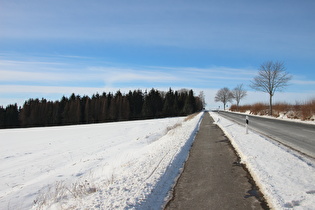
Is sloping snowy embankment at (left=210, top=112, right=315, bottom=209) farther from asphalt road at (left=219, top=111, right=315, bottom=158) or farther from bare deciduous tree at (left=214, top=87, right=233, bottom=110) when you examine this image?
bare deciduous tree at (left=214, top=87, right=233, bottom=110)

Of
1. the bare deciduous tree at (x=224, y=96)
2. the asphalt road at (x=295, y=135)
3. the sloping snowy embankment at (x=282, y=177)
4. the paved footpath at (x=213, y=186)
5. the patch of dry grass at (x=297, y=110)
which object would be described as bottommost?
the paved footpath at (x=213, y=186)

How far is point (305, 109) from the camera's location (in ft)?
81.9

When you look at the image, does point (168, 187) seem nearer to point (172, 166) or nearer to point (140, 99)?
point (172, 166)

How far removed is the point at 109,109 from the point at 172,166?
6964 centimetres

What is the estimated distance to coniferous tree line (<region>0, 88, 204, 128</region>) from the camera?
240 feet

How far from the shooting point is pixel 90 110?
75000 millimetres

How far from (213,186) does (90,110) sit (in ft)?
244

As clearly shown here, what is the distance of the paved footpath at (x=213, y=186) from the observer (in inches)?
153

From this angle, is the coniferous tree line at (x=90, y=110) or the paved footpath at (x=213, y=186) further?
the coniferous tree line at (x=90, y=110)

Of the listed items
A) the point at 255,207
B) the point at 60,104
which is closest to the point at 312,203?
the point at 255,207

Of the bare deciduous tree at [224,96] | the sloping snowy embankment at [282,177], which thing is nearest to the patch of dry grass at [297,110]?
the sloping snowy embankment at [282,177]

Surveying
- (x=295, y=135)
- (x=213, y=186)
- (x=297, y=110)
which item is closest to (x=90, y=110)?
(x=297, y=110)

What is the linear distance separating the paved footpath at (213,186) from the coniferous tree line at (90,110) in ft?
220

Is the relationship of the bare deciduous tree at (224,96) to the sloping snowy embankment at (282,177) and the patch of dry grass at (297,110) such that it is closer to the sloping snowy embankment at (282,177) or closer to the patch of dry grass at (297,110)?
the patch of dry grass at (297,110)
